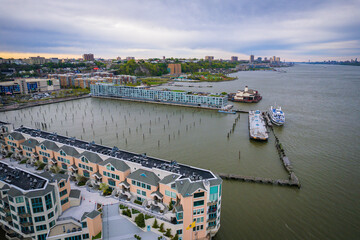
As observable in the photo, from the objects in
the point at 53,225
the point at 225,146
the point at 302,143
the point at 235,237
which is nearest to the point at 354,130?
the point at 302,143

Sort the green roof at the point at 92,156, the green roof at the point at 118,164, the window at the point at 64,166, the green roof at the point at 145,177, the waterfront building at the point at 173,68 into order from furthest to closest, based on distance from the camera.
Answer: the waterfront building at the point at 173,68, the window at the point at 64,166, the green roof at the point at 92,156, the green roof at the point at 118,164, the green roof at the point at 145,177

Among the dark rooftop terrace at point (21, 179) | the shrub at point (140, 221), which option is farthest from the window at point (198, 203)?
the dark rooftop terrace at point (21, 179)

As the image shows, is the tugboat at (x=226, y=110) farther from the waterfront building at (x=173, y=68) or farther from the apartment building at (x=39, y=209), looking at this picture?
the waterfront building at (x=173, y=68)

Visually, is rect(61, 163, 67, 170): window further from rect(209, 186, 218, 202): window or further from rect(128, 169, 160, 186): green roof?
rect(209, 186, 218, 202): window

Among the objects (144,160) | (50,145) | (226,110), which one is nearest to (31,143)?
(50,145)

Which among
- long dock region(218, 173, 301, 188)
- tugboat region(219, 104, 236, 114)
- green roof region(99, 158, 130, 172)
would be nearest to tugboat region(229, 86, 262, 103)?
tugboat region(219, 104, 236, 114)

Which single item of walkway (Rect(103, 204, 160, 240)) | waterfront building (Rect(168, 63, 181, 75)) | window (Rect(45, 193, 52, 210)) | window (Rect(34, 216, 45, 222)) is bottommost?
walkway (Rect(103, 204, 160, 240))
